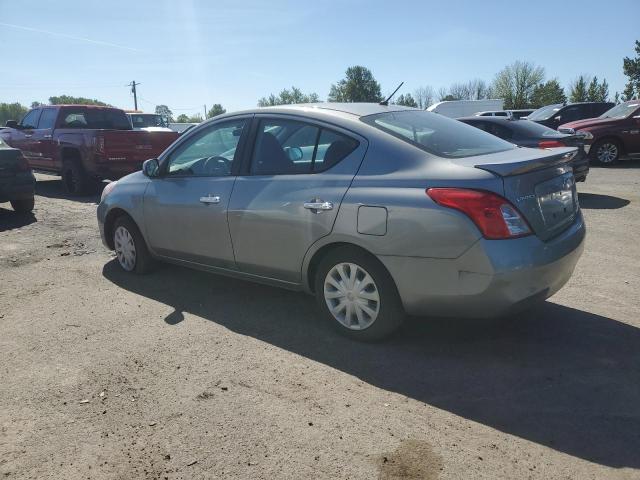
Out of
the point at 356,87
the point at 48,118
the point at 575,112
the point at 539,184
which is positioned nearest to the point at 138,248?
the point at 539,184

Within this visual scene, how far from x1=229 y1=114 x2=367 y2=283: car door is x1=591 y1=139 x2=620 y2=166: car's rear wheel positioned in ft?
41.4

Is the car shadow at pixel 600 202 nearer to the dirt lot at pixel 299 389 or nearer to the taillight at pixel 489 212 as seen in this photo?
the dirt lot at pixel 299 389

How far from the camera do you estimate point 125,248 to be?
552 centimetres

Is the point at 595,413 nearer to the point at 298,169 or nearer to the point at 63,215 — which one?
the point at 298,169

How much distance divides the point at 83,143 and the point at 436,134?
8954mm

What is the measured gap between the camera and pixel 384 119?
3930mm

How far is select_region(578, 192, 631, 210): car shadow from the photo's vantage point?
858 centimetres

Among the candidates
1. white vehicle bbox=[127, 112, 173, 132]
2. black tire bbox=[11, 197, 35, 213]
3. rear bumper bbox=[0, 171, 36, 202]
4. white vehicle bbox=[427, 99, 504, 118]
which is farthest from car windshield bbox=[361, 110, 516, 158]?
white vehicle bbox=[427, 99, 504, 118]

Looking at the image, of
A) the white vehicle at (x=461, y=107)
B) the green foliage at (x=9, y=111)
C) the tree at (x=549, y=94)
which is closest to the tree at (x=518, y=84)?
the tree at (x=549, y=94)

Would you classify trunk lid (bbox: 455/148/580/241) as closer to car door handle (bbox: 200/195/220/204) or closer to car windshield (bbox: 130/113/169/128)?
car door handle (bbox: 200/195/220/204)

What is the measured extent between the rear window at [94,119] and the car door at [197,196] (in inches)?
318

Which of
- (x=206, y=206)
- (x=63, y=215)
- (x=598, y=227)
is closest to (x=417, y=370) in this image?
(x=206, y=206)

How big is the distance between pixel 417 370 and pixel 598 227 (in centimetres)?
504

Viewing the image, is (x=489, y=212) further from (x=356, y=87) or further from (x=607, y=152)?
(x=356, y=87)
